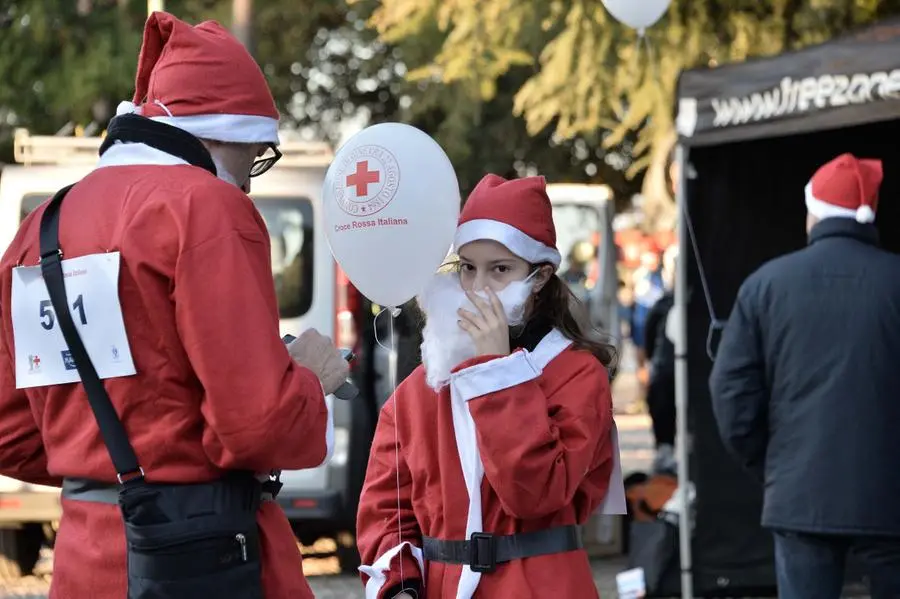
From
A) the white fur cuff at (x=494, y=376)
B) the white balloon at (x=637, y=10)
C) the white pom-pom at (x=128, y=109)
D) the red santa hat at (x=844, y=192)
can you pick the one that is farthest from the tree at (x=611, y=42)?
the white pom-pom at (x=128, y=109)

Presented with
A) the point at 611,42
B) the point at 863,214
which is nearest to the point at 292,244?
the point at 611,42

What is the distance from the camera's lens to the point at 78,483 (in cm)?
287

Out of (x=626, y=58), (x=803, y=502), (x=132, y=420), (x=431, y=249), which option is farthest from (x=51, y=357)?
(x=626, y=58)

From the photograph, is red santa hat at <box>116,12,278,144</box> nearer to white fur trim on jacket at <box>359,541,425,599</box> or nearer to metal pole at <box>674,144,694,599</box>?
white fur trim on jacket at <box>359,541,425,599</box>

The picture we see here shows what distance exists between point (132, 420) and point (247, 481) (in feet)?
0.78

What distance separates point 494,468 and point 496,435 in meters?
0.07

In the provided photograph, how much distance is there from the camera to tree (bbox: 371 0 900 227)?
10008mm

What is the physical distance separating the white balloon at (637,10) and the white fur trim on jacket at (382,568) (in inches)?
148

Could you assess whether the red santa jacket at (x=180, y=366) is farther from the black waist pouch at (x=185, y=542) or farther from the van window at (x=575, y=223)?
the van window at (x=575, y=223)

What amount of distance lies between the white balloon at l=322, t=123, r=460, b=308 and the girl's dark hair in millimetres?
277

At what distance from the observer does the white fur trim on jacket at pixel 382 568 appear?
3.43m

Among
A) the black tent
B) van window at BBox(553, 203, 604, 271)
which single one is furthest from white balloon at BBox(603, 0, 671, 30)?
van window at BBox(553, 203, 604, 271)

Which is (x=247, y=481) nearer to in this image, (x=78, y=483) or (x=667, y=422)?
(x=78, y=483)

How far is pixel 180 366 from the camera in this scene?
9.13 feet
